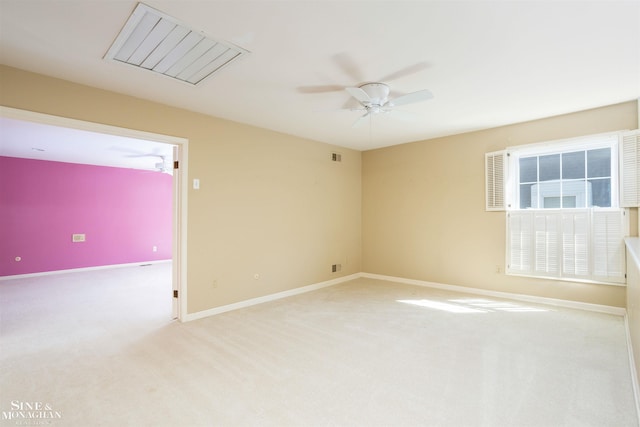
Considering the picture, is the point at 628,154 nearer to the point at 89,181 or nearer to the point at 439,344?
the point at 439,344

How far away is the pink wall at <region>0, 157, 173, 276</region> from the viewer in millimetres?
6234

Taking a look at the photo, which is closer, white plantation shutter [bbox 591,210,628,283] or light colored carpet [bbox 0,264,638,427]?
light colored carpet [bbox 0,264,638,427]

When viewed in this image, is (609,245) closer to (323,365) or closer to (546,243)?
(546,243)

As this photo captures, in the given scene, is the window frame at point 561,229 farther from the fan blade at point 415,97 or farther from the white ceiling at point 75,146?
the white ceiling at point 75,146

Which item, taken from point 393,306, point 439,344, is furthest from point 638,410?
point 393,306

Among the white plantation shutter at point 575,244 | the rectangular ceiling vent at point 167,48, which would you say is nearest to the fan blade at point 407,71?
the rectangular ceiling vent at point 167,48

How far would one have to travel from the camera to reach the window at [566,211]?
3705 mm

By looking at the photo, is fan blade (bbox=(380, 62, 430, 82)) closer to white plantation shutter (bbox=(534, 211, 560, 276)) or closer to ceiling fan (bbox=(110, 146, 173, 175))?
white plantation shutter (bbox=(534, 211, 560, 276))

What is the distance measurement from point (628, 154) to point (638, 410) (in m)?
3.04

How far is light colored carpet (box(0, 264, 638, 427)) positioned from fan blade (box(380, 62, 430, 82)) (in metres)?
2.55

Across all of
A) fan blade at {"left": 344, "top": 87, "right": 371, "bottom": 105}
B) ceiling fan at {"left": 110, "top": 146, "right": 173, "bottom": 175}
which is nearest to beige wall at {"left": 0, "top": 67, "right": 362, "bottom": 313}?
fan blade at {"left": 344, "top": 87, "right": 371, "bottom": 105}

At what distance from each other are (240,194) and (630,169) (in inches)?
189

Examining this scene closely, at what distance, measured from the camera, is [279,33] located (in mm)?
2176

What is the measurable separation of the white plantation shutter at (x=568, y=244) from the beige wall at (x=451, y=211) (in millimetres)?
145
